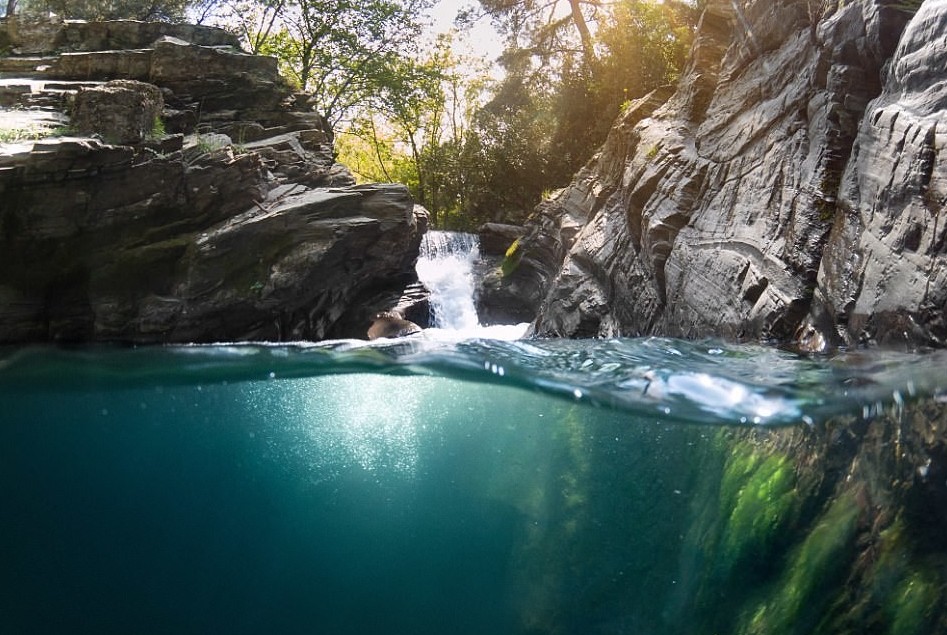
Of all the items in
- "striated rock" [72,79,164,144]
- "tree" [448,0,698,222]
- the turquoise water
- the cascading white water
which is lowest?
the turquoise water

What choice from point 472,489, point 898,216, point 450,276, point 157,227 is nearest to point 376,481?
point 472,489

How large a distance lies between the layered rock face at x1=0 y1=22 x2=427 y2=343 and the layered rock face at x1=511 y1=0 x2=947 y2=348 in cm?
501

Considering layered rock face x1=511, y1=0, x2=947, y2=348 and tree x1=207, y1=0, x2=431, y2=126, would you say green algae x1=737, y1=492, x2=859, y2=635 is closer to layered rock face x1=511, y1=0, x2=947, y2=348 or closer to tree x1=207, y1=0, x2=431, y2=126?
layered rock face x1=511, y1=0, x2=947, y2=348

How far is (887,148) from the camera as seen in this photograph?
606cm

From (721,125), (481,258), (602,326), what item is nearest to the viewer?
(721,125)

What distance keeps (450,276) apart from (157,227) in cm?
972

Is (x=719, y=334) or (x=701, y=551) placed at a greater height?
(x=719, y=334)

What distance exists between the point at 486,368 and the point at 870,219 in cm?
532

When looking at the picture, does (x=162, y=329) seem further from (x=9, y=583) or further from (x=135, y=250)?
(x=9, y=583)

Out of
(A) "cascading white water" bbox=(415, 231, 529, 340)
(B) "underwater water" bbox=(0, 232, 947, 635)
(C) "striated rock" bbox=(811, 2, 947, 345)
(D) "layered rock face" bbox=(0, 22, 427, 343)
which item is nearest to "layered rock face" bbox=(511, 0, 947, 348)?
(C) "striated rock" bbox=(811, 2, 947, 345)

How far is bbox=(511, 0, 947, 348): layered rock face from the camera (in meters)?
5.58

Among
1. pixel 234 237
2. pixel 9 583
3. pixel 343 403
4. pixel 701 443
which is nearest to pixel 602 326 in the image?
pixel 701 443

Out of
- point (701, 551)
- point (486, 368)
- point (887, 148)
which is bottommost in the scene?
point (701, 551)

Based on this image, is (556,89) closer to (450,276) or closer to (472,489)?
(450,276)
